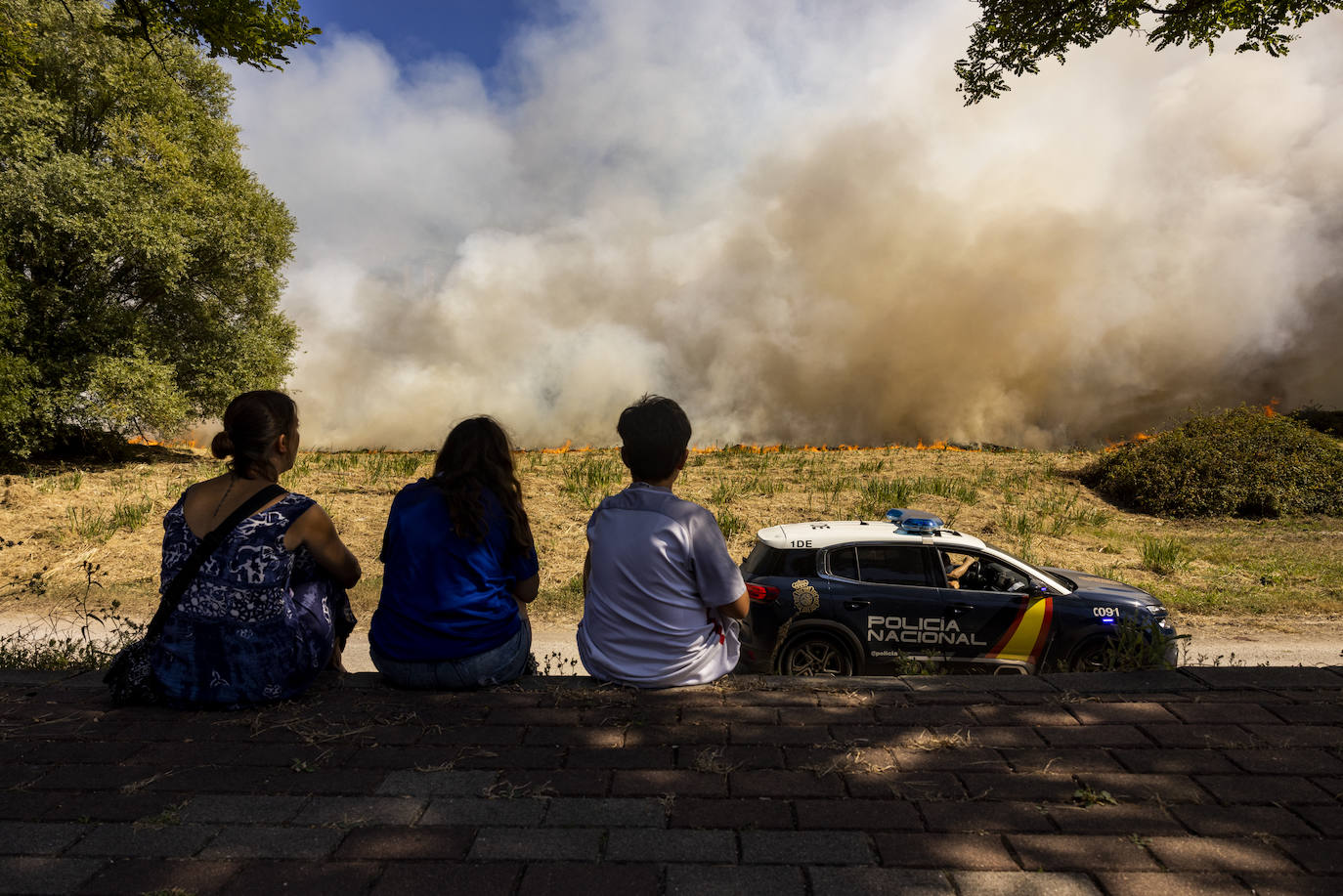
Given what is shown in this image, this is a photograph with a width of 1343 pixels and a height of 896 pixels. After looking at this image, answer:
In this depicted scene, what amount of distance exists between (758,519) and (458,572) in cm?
981

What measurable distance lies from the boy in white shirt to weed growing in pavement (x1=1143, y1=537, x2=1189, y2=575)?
32.4 feet

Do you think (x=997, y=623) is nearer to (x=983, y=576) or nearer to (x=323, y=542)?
(x=983, y=576)

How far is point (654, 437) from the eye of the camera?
3826 millimetres

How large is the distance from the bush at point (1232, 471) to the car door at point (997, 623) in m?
9.97

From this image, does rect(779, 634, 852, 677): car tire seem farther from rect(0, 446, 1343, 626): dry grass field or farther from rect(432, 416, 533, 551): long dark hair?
rect(0, 446, 1343, 626): dry grass field

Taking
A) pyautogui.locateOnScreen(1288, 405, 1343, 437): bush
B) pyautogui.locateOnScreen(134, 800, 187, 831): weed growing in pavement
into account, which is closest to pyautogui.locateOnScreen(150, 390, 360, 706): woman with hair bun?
pyautogui.locateOnScreen(134, 800, 187, 831): weed growing in pavement

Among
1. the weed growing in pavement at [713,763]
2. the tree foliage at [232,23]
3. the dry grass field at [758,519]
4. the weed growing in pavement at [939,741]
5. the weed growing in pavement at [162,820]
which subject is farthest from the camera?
the dry grass field at [758,519]

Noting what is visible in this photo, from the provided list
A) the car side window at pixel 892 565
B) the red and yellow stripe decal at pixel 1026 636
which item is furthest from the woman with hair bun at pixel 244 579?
the red and yellow stripe decal at pixel 1026 636

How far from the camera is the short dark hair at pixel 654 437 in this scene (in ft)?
12.6

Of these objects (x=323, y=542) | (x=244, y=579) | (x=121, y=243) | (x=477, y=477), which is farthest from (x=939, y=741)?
(x=121, y=243)

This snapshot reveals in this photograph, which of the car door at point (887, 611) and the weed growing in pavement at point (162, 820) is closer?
the weed growing in pavement at point (162, 820)

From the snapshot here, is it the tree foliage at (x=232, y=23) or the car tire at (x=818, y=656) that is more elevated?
the tree foliage at (x=232, y=23)

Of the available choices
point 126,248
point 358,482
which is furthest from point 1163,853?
point 126,248

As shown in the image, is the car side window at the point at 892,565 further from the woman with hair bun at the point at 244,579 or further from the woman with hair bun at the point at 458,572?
the woman with hair bun at the point at 244,579
